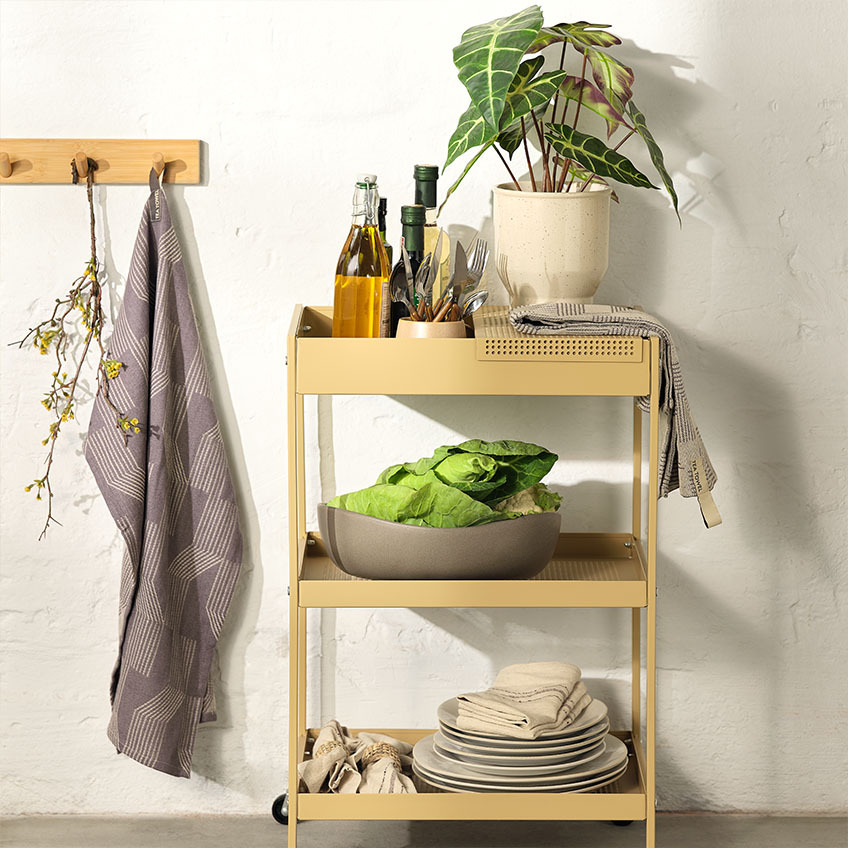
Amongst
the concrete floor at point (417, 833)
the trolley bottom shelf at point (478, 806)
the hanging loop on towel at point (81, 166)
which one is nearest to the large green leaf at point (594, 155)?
the hanging loop on towel at point (81, 166)

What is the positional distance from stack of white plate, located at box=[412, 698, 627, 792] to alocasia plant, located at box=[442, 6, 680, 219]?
0.82 metres

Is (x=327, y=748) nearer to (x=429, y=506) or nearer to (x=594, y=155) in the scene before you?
(x=429, y=506)

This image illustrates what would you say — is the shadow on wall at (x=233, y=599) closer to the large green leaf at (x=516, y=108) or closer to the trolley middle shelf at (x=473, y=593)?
the trolley middle shelf at (x=473, y=593)

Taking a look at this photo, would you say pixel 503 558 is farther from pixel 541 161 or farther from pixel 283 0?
pixel 283 0

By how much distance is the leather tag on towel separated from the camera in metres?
1.56

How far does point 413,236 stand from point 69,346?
656mm

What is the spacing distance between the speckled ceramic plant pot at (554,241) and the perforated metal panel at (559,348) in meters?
0.15

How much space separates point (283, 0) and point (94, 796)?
1.41m

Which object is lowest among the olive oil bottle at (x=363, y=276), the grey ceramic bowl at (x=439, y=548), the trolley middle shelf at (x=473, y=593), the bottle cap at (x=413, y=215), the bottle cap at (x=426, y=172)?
the trolley middle shelf at (x=473, y=593)

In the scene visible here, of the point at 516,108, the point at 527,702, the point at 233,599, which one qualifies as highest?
the point at 516,108

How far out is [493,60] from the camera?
4.66ft

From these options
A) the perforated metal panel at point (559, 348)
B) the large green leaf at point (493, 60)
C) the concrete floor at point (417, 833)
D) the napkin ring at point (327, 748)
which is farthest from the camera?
the concrete floor at point (417, 833)

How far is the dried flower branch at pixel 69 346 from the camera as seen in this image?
179cm

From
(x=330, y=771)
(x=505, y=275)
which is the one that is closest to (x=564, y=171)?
(x=505, y=275)
